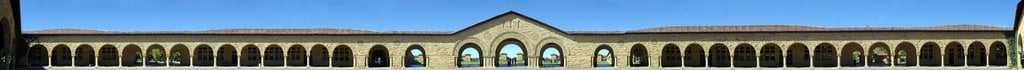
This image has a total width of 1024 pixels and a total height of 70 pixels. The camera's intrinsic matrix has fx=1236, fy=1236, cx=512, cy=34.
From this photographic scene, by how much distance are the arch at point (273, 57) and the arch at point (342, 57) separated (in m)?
1.61

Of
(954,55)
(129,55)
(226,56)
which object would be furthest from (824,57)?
(129,55)

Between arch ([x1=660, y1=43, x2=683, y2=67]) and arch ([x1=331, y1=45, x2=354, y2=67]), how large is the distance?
32.0 ft

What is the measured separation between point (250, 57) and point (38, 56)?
21.0 ft

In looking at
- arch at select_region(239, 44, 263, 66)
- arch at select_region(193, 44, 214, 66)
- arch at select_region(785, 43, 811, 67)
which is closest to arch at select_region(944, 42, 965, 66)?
arch at select_region(785, 43, 811, 67)

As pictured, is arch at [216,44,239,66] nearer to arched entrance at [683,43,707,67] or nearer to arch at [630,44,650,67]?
arch at [630,44,650,67]

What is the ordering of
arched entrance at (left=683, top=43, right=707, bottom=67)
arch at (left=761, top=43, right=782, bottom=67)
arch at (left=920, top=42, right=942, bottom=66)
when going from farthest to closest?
arched entrance at (left=683, top=43, right=707, bottom=67) < arch at (left=761, top=43, right=782, bottom=67) < arch at (left=920, top=42, right=942, bottom=66)

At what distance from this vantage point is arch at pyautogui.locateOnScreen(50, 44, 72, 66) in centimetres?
3839

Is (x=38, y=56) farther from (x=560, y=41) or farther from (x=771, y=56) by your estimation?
(x=771, y=56)

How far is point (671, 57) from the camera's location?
125 feet

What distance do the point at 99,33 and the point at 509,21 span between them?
38.2 ft

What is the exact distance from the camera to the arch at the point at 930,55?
37000 mm

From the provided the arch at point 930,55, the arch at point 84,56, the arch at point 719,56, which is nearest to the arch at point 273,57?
the arch at point 84,56

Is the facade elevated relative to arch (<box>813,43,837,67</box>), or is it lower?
elevated

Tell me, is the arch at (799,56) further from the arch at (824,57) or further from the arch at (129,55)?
the arch at (129,55)
